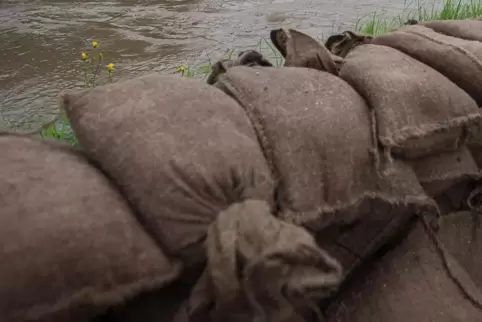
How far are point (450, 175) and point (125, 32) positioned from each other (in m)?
2.63

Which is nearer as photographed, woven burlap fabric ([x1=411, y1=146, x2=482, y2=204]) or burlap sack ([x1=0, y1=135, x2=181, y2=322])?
burlap sack ([x1=0, y1=135, x2=181, y2=322])

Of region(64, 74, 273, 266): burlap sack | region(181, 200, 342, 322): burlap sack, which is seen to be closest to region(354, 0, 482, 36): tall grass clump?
region(64, 74, 273, 266): burlap sack

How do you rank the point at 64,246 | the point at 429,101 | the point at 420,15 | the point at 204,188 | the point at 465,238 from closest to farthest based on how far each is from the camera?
the point at 64,246, the point at 204,188, the point at 429,101, the point at 465,238, the point at 420,15

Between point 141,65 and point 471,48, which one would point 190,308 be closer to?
point 471,48

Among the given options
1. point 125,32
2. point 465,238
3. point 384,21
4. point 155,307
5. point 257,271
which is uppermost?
point 257,271

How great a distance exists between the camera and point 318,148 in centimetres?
102

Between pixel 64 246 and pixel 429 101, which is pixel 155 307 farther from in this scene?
pixel 429 101

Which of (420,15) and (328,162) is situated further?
(420,15)

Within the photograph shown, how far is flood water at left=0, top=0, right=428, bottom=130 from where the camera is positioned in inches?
108

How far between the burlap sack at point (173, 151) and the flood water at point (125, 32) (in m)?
1.40

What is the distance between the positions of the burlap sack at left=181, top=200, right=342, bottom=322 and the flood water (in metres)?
1.61

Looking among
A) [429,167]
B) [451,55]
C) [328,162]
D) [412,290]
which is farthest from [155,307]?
[451,55]

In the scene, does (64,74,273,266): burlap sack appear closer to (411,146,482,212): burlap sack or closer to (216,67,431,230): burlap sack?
(216,67,431,230): burlap sack

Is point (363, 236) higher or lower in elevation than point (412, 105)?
lower
